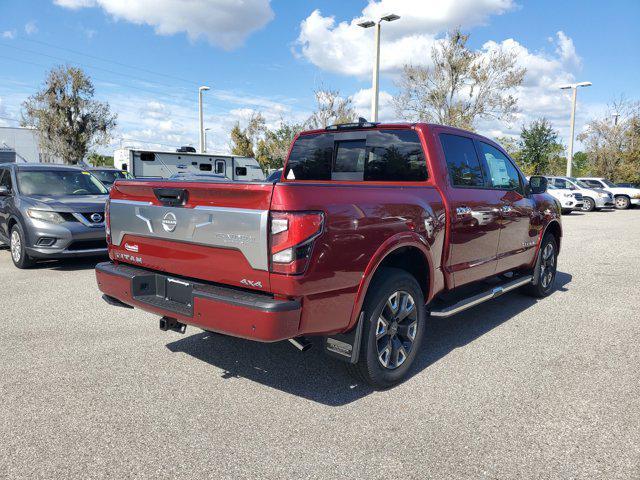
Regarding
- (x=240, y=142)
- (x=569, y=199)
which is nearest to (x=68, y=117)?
(x=240, y=142)

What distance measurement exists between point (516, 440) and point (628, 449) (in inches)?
23.5

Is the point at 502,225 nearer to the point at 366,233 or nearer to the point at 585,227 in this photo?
the point at 366,233

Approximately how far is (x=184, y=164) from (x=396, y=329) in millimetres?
14467

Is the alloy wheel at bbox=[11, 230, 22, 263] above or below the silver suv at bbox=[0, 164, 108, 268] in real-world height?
below

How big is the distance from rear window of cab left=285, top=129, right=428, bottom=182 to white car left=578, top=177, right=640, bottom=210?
1040 inches

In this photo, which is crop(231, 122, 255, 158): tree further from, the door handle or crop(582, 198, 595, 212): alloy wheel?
the door handle

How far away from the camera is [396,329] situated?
3.63 m

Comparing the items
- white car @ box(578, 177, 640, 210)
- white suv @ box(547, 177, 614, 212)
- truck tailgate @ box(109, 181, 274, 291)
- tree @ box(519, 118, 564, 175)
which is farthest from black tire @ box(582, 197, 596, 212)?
truck tailgate @ box(109, 181, 274, 291)

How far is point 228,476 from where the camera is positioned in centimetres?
251

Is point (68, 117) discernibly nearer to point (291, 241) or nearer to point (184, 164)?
point (184, 164)

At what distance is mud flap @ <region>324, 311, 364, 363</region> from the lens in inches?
127

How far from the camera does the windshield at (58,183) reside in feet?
26.9

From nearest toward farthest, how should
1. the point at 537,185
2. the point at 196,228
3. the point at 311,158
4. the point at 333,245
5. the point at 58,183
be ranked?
the point at 333,245 < the point at 196,228 < the point at 311,158 < the point at 537,185 < the point at 58,183

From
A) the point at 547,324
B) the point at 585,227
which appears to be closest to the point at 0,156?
the point at 585,227
